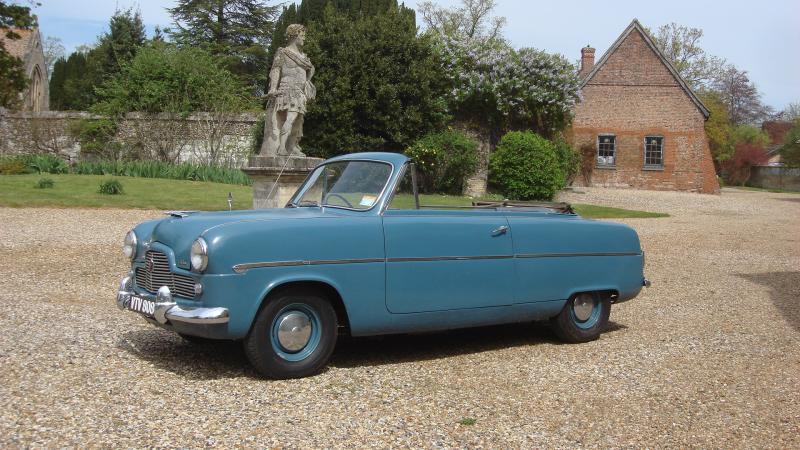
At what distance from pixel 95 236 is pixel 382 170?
7.67 metres

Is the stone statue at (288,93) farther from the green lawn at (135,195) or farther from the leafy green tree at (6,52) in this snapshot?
the leafy green tree at (6,52)

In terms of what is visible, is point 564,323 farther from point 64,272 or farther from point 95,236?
point 95,236

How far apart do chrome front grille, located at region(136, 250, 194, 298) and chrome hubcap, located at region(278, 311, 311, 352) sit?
61 centimetres

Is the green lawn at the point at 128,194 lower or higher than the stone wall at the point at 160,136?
lower

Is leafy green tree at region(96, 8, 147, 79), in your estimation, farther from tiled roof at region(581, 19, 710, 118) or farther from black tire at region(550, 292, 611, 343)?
black tire at region(550, 292, 611, 343)

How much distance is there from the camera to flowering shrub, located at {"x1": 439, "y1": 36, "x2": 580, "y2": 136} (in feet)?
81.5

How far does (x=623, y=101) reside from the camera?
32.3 meters

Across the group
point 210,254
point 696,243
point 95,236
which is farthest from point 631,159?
point 210,254

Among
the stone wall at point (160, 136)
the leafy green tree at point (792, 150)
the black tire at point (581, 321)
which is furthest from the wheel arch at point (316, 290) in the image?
the leafy green tree at point (792, 150)

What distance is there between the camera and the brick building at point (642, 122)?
31.8 metres

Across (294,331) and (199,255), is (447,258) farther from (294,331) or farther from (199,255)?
(199,255)

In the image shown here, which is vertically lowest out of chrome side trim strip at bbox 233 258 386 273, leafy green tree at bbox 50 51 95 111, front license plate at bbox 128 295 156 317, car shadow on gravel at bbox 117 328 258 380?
car shadow on gravel at bbox 117 328 258 380

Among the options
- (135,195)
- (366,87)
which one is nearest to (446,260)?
(135,195)

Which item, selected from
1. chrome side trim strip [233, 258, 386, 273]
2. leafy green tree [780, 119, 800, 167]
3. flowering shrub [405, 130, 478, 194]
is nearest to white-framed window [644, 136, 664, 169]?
flowering shrub [405, 130, 478, 194]
